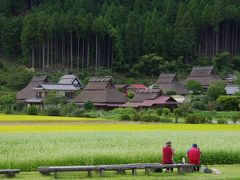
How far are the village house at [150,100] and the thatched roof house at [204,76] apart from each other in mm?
12195

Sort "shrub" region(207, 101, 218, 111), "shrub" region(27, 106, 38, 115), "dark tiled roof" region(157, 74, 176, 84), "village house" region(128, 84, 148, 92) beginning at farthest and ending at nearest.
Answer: "dark tiled roof" region(157, 74, 176, 84), "village house" region(128, 84, 148, 92), "shrub" region(207, 101, 218, 111), "shrub" region(27, 106, 38, 115)

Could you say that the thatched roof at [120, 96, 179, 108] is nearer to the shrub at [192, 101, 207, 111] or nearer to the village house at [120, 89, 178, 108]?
the village house at [120, 89, 178, 108]

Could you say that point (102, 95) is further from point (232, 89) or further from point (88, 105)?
point (232, 89)

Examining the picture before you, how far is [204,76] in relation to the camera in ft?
264

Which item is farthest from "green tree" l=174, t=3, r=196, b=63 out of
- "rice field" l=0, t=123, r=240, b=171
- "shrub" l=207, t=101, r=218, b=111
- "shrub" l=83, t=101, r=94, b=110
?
"rice field" l=0, t=123, r=240, b=171

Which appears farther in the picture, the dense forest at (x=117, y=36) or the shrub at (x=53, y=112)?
the dense forest at (x=117, y=36)

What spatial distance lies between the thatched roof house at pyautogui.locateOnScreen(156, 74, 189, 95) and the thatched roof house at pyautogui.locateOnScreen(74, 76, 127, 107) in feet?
25.0

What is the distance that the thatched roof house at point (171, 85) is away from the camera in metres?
76.1

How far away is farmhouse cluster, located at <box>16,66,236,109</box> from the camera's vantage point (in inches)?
2704

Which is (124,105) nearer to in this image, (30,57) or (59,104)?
(59,104)

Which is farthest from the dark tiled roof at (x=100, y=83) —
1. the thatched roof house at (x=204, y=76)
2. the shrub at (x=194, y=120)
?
the shrub at (x=194, y=120)

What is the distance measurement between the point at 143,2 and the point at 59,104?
121 ft

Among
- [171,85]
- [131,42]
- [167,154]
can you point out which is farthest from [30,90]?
[167,154]

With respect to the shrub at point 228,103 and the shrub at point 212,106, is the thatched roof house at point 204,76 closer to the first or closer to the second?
the shrub at point 212,106
